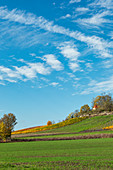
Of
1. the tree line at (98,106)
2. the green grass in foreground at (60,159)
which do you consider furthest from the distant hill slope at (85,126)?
the green grass in foreground at (60,159)

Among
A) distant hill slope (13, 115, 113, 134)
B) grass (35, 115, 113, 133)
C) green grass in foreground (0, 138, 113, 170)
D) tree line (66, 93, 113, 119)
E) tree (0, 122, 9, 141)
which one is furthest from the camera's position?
tree line (66, 93, 113, 119)

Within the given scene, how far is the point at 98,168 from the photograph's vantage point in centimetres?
1845

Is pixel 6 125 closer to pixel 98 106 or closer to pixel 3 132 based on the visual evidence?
pixel 3 132

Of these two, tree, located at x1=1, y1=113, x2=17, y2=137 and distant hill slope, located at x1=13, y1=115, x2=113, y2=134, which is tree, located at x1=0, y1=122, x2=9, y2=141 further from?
distant hill slope, located at x1=13, y1=115, x2=113, y2=134

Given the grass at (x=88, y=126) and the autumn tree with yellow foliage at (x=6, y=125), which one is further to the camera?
the grass at (x=88, y=126)

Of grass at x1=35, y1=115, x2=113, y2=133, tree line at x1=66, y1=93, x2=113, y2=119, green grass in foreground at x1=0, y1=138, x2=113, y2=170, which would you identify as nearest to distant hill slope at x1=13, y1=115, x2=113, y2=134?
grass at x1=35, y1=115, x2=113, y2=133

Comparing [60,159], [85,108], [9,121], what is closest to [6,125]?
[9,121]

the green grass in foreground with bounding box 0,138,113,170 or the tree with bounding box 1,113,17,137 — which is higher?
the tree with bounding box 1,113,17,137

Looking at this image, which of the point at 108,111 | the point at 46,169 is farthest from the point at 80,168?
the point at 108,111

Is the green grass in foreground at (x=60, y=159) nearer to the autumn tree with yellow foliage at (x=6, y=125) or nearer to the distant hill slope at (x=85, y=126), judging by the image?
the autumn tree with yellow foliage at (x=6, y=125)

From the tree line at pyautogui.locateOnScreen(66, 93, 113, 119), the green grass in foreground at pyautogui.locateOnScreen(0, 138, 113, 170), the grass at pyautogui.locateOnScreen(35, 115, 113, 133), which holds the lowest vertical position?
the green grass in foreground at pyautogui.locateOnScreen(0, 138, 113, 170)

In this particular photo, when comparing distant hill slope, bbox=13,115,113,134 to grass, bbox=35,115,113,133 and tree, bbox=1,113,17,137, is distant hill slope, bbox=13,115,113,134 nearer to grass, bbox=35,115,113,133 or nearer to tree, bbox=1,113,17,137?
grass, bbox=35,115,113,133

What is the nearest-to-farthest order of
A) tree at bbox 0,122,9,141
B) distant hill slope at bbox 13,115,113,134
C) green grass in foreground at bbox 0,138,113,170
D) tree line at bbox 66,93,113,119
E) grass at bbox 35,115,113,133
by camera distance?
green grass in foreground at bbox 0,138,113,170
tree at bbox 0,122,9,141
grass at bbox 35,115,113,133
distant hill slope at bbox 13,115,113,134
tree line at bbox 66,93,113,119

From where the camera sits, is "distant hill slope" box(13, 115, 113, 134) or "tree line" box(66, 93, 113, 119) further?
"tree line" box(66, 93, 113, 119)
